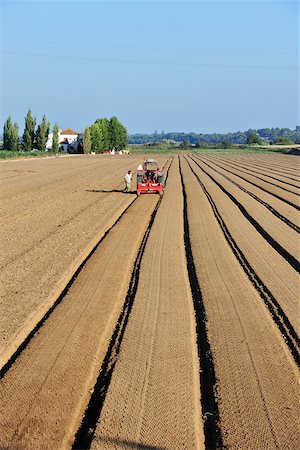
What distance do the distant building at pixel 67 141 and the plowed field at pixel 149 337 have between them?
92.3 meters

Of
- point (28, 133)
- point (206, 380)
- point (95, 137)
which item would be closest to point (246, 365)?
point (206, 380)

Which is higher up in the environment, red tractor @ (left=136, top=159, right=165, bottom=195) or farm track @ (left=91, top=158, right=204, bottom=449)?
red tractor @ (left=136, top=159, right=165, bottom=195)

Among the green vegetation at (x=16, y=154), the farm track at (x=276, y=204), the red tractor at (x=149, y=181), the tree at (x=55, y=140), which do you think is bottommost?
the farm track at (x=276, y=204)

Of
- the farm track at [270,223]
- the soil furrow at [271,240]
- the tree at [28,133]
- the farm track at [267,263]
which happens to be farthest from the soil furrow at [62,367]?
the tree at [28,133]

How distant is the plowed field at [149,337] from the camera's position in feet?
18.6

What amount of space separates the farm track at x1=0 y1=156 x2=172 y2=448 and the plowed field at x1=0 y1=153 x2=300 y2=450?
0.06 feet

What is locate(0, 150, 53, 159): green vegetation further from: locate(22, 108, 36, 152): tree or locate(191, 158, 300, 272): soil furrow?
locate(191, 158, 300, 272): soil furrow

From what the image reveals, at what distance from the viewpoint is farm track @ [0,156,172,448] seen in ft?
18.4

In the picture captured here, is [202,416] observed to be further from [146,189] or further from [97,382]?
[146,189]

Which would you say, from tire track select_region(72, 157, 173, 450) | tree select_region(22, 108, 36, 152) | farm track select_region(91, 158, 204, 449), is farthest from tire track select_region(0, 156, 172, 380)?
tree select_region(22, 108, 36, 152)

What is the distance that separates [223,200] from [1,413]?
733 inches

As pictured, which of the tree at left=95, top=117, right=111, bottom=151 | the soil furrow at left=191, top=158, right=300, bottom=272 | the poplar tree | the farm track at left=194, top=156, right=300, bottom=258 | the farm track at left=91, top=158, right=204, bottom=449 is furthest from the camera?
the tree at left=95, top=117, right=111, bottom=151

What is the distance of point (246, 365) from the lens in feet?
23.2

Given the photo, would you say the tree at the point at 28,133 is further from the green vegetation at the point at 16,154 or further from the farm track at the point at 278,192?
the farm track at the point at 278,192
